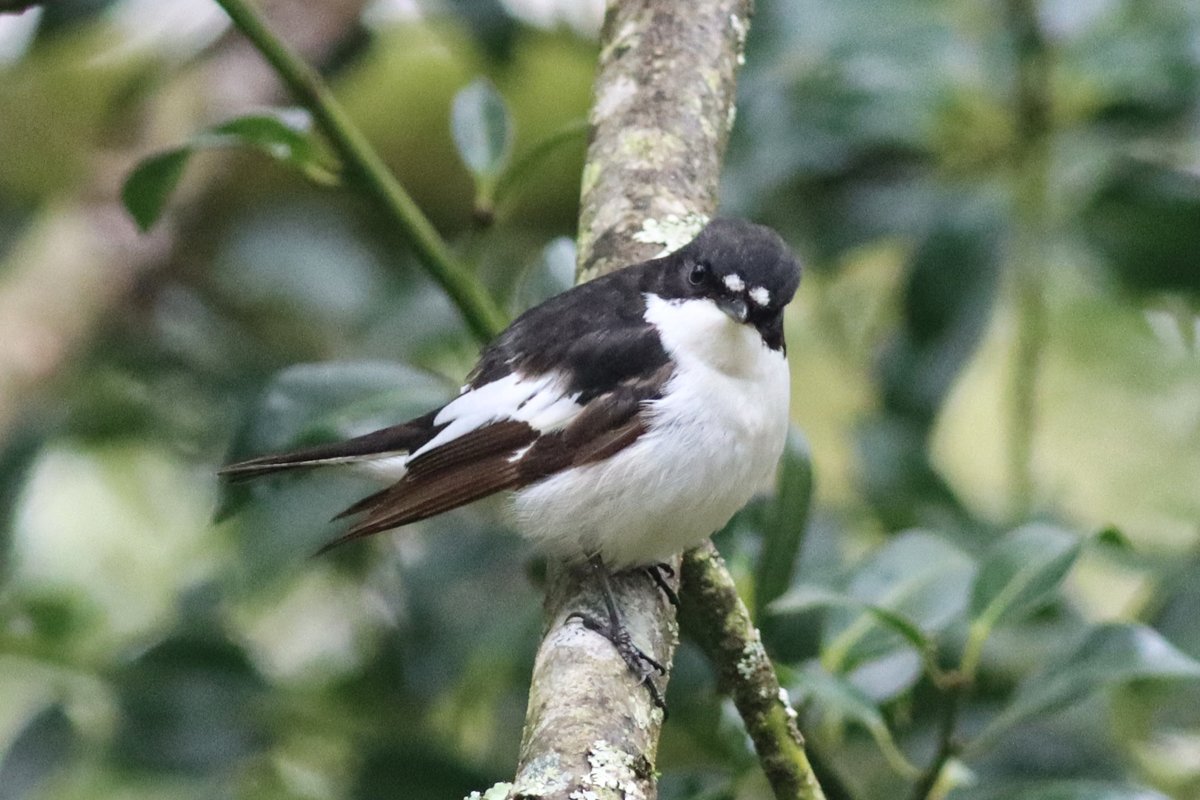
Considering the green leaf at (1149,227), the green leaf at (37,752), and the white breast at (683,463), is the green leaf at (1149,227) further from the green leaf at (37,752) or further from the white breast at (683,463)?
the green leaf at (37,752)

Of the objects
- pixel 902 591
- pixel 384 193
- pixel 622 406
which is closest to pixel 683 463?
pixel 622 406

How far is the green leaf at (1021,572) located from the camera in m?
2.20

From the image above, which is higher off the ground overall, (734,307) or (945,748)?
(734,307)

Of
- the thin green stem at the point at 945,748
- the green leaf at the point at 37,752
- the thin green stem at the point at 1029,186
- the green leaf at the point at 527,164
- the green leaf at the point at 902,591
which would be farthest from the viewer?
the thin green stem at the point at 1029,186

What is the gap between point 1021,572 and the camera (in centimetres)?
225

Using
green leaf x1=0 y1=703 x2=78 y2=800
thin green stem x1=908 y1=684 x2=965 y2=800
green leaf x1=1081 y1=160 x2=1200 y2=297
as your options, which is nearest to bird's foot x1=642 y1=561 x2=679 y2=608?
thin green stem x1=908 y1=684 x2=965 y2=800

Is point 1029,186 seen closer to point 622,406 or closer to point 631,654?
point 622,406

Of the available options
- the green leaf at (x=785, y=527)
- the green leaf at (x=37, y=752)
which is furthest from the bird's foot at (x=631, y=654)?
the green leaf at (x=37, y=752)

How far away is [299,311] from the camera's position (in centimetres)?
399

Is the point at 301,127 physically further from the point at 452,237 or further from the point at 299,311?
the point at 452,237

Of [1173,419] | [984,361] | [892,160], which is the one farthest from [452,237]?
[1173,419]

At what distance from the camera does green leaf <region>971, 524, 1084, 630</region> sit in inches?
86.7

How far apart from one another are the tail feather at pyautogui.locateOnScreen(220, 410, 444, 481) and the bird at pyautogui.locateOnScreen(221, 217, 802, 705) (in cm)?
4

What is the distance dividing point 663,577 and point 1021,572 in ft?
1.84
